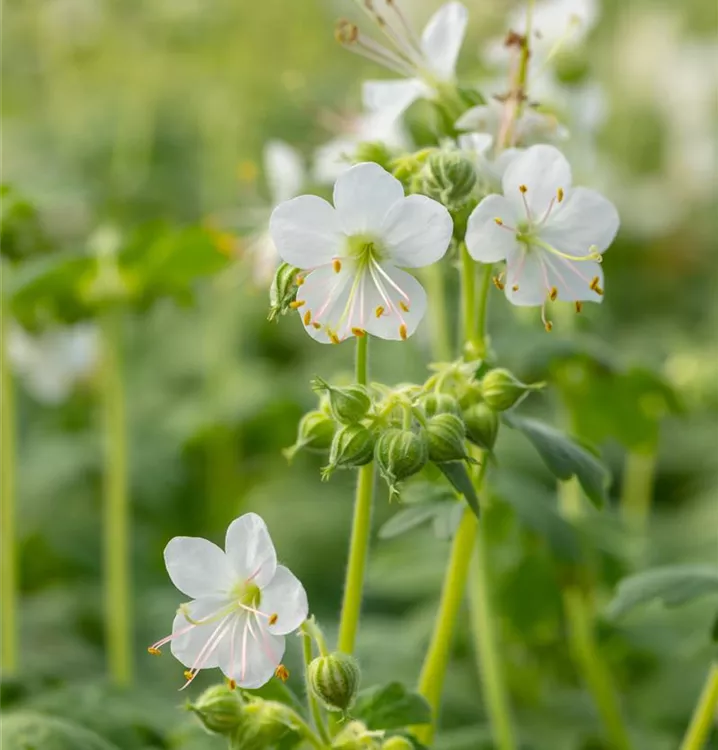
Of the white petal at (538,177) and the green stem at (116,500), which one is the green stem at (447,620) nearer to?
the white petal at (538,177)

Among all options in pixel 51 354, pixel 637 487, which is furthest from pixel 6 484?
→ pixel 637 487

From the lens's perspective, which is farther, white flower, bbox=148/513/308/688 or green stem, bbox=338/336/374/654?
green stem, bbox=338/336/374/654

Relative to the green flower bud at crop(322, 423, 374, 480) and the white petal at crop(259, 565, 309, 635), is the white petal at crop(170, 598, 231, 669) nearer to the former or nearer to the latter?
the white petal at crop(259, 565, 309, 635)

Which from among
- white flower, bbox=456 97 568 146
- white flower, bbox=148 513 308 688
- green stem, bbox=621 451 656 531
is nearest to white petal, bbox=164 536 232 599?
white flower, bbox=148 513 308 688

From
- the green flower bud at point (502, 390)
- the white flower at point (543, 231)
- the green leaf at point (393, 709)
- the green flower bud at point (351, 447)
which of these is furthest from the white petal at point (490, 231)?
the green leaf at point (393, 709)

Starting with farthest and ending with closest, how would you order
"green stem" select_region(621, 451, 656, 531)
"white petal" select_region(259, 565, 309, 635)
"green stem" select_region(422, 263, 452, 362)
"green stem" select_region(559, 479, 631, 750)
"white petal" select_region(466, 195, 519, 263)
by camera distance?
"green stem" select_region(621, 451, 656, 531) → "green stem" select_region(422, 263, 452, 362) → "green stem" select_region(559, 479, 631, 750) → "white petal" select_region(466, 195, 519, 263) → "white petal" select_region(259, 565, 309, 635)

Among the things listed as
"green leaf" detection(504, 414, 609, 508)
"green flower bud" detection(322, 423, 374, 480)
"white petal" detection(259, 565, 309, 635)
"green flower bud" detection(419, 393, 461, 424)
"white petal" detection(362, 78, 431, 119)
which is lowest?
"white petal" detection(259, 565, 309, 635)

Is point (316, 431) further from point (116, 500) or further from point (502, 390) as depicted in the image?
point (116, 500)
